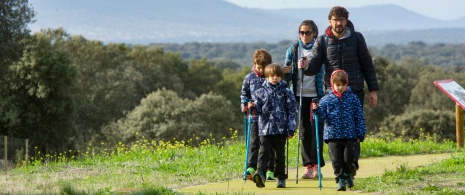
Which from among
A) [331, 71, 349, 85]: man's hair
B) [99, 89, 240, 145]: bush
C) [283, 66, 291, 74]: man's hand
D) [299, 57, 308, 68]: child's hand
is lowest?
[99, 89, 240, 145]: bush

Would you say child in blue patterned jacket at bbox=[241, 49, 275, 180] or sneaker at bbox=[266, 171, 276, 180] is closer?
child in blue patterned jacket at bbox=[241, 49, 275, 180]

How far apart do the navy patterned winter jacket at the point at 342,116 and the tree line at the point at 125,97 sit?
981 cm

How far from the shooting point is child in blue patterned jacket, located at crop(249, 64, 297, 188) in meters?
12.3

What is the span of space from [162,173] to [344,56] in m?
3.54

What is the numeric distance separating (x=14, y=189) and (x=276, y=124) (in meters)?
3.53

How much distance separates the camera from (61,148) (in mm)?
47469

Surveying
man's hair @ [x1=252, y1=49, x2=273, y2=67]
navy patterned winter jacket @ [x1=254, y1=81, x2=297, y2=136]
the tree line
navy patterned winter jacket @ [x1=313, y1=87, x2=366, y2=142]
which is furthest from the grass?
the tree line

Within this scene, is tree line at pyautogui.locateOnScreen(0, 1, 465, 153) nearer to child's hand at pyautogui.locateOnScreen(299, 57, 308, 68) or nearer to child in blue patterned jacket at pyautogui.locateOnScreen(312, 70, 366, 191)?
child's hand at pyautogui.locateOnScreen(299, 57, 308, 68)

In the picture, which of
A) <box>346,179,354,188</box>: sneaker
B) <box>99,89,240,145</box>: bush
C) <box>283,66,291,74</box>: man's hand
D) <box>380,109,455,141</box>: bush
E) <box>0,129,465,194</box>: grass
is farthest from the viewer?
<box>99,89,240,145</box>: bush

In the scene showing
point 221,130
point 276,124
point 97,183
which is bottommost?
point 221,130

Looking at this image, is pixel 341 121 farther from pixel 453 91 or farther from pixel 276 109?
pixel 453 91

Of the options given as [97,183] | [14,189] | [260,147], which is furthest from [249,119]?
[14,189]

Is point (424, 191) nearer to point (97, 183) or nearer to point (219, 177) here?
point (219, 177)

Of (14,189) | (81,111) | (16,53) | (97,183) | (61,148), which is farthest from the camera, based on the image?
(81,111)
